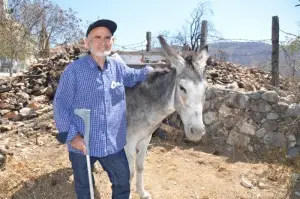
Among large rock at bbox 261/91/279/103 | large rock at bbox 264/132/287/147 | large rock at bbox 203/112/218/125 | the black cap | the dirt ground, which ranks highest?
the black cap

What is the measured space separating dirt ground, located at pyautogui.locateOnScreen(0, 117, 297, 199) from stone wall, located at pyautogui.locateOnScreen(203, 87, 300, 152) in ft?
1.61

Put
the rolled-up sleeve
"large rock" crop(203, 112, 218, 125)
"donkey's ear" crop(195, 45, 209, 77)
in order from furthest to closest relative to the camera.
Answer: "large rock" crop(203, 112, 218, 125), "donkey's ear" crop(195, 45, 209, 77), the rolled-up sleeve

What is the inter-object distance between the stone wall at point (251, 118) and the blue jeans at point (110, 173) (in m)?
3.65

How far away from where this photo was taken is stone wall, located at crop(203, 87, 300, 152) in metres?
5.59

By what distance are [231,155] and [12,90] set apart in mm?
6437

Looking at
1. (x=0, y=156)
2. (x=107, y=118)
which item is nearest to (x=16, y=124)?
(x=0, y=156)

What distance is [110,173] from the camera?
2787 millimetres

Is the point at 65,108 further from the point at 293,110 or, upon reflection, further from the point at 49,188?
the point at 293,110

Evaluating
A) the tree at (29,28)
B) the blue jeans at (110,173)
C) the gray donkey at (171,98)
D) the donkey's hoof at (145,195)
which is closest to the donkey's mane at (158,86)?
the gray donkey at (171,98)

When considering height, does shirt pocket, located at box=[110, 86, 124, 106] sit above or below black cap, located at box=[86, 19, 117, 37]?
below

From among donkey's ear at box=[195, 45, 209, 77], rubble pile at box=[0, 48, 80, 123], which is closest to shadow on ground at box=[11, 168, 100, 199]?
donkey's ear at box=[195, 45, 209, 77]

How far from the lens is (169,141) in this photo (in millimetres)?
6305

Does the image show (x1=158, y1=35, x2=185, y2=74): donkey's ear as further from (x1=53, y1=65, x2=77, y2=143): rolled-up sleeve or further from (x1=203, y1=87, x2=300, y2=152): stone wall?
(x1=203, y1=87, x2=300, y2=152): stone wall

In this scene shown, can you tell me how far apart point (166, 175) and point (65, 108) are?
270 cm
